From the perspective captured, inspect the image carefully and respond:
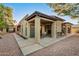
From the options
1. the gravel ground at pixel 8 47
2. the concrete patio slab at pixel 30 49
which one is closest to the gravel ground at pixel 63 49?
the concrete patio slab at pixel 30 49

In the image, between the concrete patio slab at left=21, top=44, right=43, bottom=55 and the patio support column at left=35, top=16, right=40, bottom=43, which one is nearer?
the concrete patio slab at left=21, top=44, right=43, bottom=55

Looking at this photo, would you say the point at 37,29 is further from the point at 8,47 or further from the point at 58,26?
the point at 8,47

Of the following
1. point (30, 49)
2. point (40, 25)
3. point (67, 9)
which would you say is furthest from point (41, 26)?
point (67, 9)

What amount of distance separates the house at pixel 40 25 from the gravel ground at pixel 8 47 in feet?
1.17

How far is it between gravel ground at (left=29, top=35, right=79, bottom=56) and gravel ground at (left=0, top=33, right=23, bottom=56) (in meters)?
0.39

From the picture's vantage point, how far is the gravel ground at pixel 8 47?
283cm

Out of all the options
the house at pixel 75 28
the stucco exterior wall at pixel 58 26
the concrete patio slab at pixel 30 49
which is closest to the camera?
the concrete patio slab at pixel 30 49

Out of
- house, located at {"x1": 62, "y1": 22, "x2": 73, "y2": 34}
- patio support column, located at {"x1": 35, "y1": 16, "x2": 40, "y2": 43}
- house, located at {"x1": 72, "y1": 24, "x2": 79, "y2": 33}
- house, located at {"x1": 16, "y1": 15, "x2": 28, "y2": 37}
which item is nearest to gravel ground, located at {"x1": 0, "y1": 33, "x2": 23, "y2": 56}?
house, located at {"x1": 16, "y1": 15, "x2": 28, "y2": 37}

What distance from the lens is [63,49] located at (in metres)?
2.90

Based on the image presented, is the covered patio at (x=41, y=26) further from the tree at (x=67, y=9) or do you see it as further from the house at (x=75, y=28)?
the house at (x=75, y=28)

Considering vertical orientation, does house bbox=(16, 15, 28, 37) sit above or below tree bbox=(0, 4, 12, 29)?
below

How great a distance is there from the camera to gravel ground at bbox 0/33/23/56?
9.28 feet

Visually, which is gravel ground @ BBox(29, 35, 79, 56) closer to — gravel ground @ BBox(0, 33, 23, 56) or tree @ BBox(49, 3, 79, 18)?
gravel ground @ BBox(0, 33, 23, 56)

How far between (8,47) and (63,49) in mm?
1249
